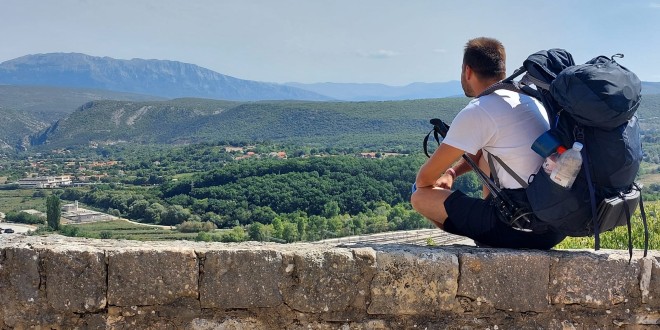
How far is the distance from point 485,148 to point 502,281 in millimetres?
672

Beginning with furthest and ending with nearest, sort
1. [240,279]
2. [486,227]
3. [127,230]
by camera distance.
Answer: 1. [127,230]
2. [486,227]
3. [240,279]

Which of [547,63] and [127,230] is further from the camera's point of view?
[127,230]

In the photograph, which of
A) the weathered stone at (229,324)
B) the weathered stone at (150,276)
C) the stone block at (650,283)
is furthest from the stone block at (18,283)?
the stone block at (650,283)

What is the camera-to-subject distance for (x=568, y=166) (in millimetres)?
2785

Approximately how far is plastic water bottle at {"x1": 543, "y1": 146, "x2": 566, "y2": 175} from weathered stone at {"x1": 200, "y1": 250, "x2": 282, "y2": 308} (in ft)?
4.38

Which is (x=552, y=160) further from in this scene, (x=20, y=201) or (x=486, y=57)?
(x=20, y=201)

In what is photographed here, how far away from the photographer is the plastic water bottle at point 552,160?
9.34ft

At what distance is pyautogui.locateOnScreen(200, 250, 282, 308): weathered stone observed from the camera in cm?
288

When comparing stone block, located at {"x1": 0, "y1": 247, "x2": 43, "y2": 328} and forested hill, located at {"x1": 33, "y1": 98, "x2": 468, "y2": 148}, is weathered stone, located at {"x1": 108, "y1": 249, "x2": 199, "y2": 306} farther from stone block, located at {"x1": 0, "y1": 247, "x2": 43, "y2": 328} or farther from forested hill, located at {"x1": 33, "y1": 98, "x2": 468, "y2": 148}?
forested hill, located at {"x1": 33, "y1": 98, "x2": 468, "y2": 148}

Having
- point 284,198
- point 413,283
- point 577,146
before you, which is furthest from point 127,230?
point 577,146

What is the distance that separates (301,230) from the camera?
36219mm

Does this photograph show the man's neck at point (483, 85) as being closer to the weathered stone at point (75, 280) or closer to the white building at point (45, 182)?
the weathered stone at point (75, 280)

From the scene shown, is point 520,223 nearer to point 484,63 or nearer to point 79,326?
point 484,63

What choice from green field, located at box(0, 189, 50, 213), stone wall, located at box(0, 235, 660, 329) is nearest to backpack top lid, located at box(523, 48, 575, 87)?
stone wall, located at box(0, 235, 660, 329)
